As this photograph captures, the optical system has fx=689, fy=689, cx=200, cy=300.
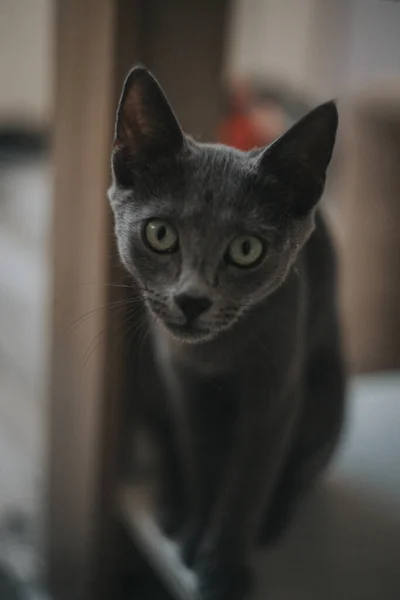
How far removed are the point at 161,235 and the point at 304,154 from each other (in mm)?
97

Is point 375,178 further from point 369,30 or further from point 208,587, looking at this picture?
point 208,587

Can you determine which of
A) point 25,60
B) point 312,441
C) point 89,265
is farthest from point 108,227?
point 25,60

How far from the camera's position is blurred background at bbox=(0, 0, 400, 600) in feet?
1.90

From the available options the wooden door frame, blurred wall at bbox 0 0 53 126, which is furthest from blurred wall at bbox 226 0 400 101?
blurred wall at bbox 0 0 53 126

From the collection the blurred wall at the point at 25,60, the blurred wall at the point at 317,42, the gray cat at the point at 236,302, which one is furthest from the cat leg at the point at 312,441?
the blurred wall at the point at 25,60

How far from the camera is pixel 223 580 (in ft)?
2.06

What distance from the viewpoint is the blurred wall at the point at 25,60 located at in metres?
0.81

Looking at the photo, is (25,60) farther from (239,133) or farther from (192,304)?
(192,304)

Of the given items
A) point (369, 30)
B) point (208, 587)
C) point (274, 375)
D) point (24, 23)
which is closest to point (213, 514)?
point (208, 587)

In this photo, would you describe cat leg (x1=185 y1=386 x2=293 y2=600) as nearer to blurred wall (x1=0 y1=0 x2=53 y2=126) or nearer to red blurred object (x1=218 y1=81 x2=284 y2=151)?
red blurred object (x1=218 y1=81 x2=284 y2=151)

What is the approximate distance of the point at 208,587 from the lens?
2.08ft

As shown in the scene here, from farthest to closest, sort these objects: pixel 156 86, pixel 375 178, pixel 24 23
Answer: pixel 24 23
pixel 375 178
pixel 156 86

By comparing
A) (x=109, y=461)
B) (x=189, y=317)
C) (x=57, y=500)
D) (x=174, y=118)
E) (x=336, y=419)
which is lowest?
(x=57, y=500)

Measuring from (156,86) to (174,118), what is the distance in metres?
0.02
